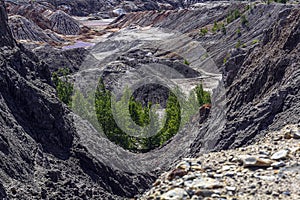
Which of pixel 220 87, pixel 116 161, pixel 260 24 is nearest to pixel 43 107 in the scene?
pixel 116 161

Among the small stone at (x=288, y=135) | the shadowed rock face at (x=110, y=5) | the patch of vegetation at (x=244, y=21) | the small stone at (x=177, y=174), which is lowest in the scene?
the small stone at (x=177, y=174)

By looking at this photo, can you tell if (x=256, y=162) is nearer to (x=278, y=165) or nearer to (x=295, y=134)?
(x=278, y=165)

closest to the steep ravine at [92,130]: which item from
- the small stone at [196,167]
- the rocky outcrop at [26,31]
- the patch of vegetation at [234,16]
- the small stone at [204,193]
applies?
the small stone at [196,167]

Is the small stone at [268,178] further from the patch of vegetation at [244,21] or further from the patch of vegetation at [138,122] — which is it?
the patch of vegetation at [244,21]

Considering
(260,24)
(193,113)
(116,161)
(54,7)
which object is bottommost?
(116,161)

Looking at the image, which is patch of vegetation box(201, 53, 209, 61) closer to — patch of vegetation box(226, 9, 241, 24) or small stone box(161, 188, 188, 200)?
patch of vegetation box(226, 9, 241, 24)

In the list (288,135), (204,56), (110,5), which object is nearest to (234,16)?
(204,56)

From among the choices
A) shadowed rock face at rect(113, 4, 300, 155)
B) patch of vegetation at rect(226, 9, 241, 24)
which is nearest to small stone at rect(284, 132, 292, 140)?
shadowed rock face at rect(113, 4, 300, 155)

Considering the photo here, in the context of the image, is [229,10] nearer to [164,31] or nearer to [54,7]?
[164,31]
